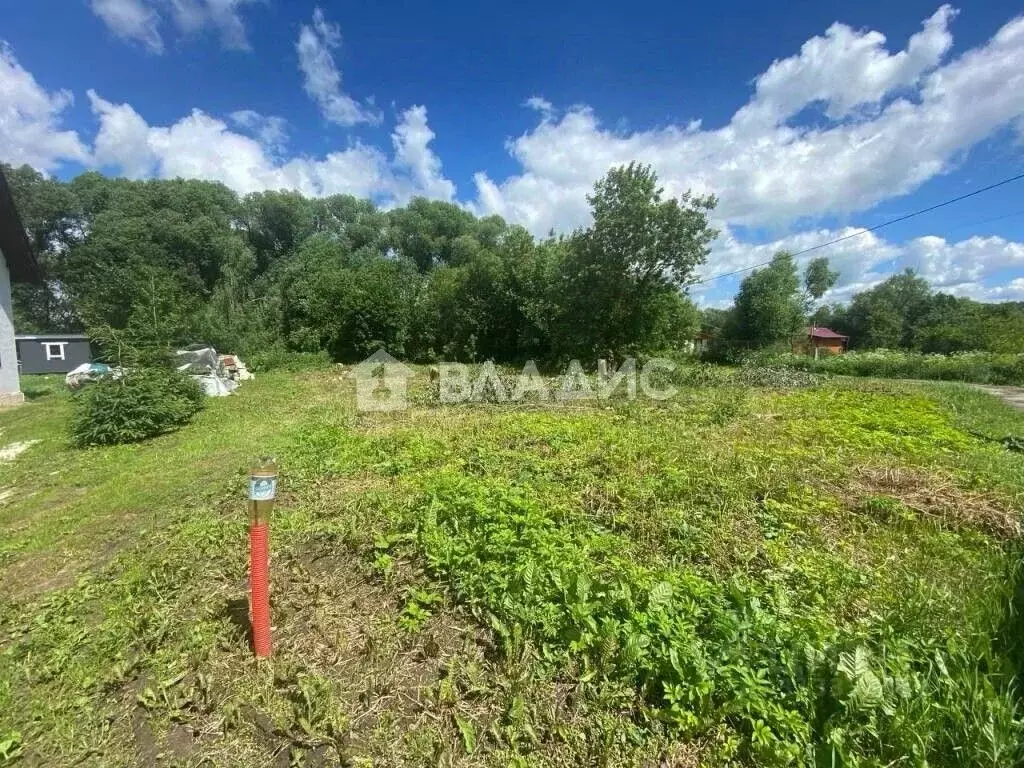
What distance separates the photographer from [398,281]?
2217 cm

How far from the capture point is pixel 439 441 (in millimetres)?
5984

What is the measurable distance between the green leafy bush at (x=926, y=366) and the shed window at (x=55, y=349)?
34658 millimetres

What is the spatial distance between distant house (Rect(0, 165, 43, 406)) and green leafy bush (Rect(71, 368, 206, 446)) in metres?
6.92

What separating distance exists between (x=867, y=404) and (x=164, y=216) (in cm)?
3656

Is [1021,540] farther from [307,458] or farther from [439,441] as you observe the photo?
[307,458]

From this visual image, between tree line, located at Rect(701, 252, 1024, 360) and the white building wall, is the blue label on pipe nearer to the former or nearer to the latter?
the white building wall

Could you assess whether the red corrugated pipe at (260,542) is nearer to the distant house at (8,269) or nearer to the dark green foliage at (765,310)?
the distant house at (8,269)

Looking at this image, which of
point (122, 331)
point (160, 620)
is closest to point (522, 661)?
point (160, 620)

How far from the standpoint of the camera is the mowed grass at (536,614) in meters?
1.77

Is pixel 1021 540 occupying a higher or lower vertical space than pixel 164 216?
lower

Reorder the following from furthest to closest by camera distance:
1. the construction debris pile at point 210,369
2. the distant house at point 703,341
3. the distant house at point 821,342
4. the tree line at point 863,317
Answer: the distant house at point 821,342 → the distant house at point 703,341 → the tree line at point 863,317 → the construction debris pile at point 210,369

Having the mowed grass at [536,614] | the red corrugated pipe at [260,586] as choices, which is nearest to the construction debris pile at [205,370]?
the mowed grass at [536,614]

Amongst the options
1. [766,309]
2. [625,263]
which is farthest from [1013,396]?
[766,309]

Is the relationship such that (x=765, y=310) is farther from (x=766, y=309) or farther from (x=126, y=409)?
(x=126, y=409)
